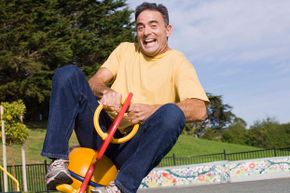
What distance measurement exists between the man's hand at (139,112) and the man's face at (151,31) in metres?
0.74

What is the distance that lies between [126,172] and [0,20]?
102 ft

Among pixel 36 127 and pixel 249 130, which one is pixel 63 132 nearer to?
pixel 36 127

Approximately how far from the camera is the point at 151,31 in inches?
152

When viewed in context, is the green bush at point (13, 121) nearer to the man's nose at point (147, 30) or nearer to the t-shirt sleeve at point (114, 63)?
the t-shirt sleeve at point (114, 63)

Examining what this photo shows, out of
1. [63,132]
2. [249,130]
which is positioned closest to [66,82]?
[63,132]

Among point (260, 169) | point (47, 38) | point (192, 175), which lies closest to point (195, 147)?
point (47, 38)

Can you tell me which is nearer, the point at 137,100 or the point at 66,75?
the point at 66,75

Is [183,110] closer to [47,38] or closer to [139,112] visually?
[139,112]

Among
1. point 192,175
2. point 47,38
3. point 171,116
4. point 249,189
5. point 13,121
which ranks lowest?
point 192,175

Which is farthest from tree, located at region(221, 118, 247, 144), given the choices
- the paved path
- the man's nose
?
the man's nose

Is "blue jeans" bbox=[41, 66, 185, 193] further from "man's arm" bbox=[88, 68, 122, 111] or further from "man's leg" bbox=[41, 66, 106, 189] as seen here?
"man's arm" bbox=[88, 68, 122, 111]

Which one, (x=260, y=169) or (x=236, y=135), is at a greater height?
(x=236, y=135)

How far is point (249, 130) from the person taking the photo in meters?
59.4

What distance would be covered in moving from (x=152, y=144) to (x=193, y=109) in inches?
16.9
